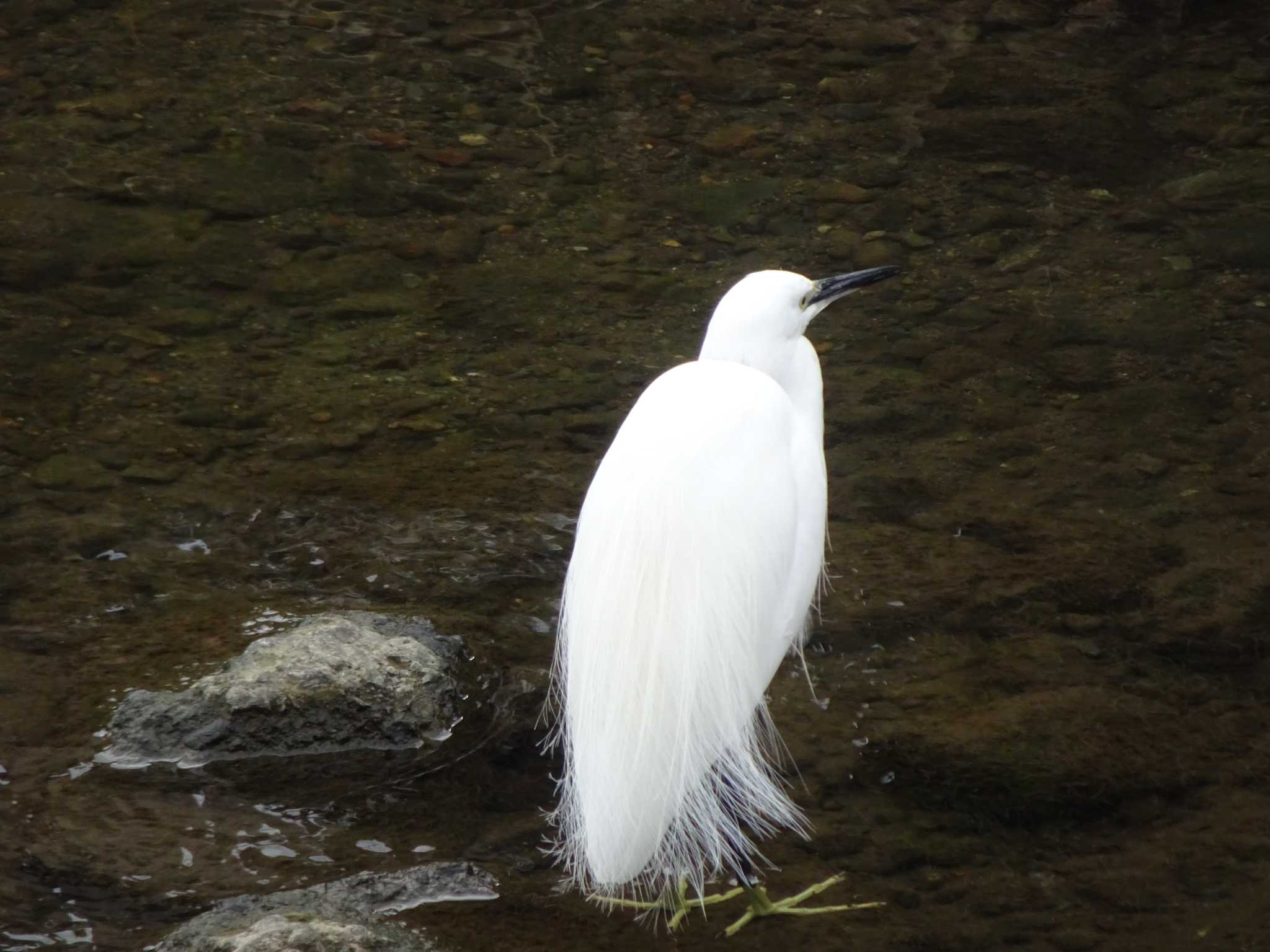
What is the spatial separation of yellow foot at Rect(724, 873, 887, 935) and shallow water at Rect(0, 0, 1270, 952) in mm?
23

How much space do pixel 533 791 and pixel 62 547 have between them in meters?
1.29

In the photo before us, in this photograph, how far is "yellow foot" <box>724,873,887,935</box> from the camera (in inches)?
97.5

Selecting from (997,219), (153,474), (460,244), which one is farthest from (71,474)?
(997,219)

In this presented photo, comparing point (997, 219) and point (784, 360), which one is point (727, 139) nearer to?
point (997, 219)

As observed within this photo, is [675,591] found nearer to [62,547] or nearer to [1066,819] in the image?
[1066,819]

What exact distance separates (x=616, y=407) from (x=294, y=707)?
1.45 metres

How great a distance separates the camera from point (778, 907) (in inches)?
97.6

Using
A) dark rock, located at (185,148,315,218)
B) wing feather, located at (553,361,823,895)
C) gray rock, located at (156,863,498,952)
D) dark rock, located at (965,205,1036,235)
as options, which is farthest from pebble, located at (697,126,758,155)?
gray rock, located at (156,863,498,952)

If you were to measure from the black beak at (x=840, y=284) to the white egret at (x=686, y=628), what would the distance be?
134mm

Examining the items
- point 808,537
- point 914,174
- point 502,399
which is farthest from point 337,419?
point 914,174

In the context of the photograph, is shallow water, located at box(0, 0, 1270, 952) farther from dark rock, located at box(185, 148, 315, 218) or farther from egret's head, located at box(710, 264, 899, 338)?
egret's head, located at box(710, 264, 899, 338)

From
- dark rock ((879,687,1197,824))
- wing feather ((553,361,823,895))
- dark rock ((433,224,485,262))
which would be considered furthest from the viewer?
dark rock ((433,224,485,262))

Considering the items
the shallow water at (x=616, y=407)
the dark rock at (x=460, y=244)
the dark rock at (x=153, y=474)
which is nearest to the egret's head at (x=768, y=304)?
the shallow water at (x=616, y=407)

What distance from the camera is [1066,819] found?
263cm
